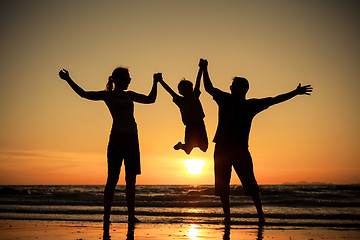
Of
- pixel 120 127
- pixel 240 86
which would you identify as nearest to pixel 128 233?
pixel 120 127

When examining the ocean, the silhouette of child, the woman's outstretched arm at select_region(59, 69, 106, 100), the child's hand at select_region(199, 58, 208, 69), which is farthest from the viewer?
the ocean

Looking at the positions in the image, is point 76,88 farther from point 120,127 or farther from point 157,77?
point 157,77

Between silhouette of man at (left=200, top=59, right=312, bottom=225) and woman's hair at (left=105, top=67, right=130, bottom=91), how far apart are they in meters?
1.22

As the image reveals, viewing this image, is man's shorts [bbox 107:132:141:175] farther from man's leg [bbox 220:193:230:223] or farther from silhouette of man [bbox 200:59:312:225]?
man's leg [bbox 220:193:230:223]

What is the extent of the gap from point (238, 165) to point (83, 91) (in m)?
2.59

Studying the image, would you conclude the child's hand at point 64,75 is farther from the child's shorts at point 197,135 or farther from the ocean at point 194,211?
the ocean at point 194,211

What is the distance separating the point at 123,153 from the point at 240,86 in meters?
2.05

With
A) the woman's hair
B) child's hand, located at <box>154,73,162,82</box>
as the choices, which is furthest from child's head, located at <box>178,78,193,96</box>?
the woman's hair

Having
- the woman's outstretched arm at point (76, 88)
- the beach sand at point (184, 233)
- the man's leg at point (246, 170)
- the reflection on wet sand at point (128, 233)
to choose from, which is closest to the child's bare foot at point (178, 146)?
the man's leg at point (246, 170)

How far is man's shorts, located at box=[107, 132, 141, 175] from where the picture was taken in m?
5.72

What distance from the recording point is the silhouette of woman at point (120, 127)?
225 inches

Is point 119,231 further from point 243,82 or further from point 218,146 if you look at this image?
point 243,82

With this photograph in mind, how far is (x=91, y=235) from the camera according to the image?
5375 millimetres

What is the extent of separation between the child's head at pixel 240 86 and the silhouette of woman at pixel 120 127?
1.32 meters
